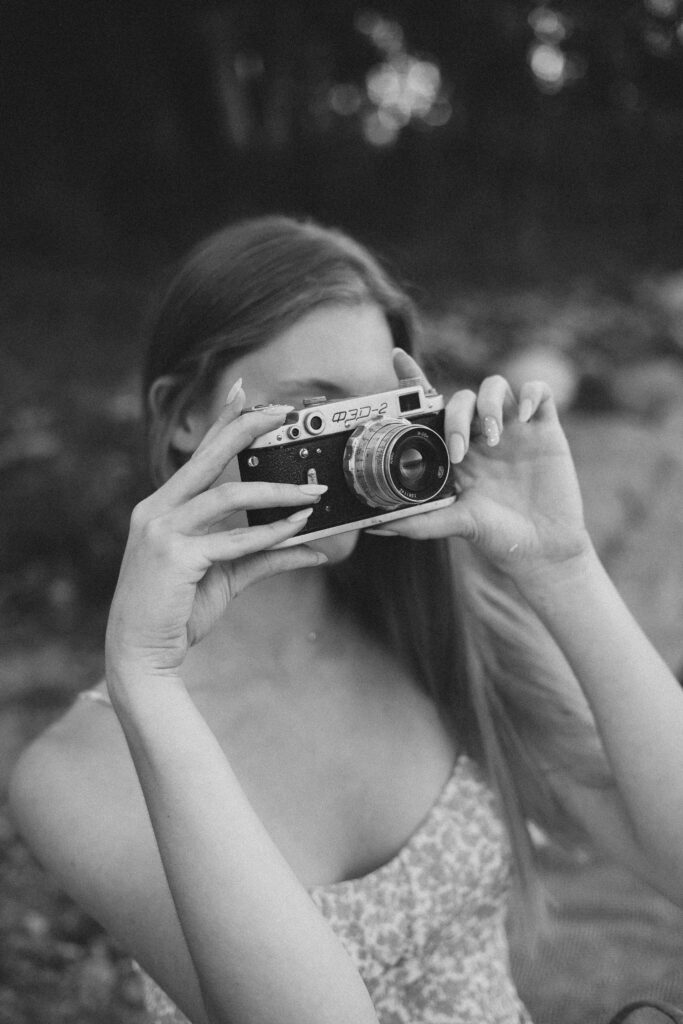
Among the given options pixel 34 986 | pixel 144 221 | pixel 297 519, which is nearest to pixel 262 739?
pixel 297 519

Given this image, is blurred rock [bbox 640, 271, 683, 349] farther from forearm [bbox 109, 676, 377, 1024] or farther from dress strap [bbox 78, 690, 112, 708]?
forearm [bbox 109, 676, 377, 1024]

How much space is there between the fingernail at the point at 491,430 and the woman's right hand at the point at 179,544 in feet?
1.19

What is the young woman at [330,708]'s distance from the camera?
45.0 inches

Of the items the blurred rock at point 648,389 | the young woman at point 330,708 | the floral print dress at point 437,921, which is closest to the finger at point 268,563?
the young woman at point 330,708

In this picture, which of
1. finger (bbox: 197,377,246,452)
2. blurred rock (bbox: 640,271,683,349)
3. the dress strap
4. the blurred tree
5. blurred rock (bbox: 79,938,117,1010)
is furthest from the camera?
blurred rock (bbox: 640,271,683,349)

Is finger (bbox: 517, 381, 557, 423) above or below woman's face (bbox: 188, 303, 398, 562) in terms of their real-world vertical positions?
below

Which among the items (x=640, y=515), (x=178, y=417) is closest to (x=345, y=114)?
(x=640, y=515)

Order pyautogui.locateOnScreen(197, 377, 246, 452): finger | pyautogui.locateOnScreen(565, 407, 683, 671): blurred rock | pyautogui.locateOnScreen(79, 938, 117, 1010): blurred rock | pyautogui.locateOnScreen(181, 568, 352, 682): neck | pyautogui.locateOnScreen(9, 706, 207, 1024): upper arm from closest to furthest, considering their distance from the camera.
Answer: pyautogui.locateOnScreen(197, 377, 246, 452): finger
pyautogui.locateOnScreen(9, 706, 207, 1024): upper arm
pyautogui.locateOnScreen(181, 568, 352, 682): neck
pyautogui.locateOnScreen(79, 938, 117, 1010): blurred rock
pyautogui.locateOnScreen(565, 407, 683, 671): blurred rock

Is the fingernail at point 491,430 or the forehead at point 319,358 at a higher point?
the forehead at point 319,358

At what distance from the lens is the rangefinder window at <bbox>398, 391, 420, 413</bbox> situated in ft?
4.48

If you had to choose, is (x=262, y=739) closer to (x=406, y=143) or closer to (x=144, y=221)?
(x=144, y=221)

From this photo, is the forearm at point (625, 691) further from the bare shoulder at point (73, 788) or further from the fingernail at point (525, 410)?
the bare shoulder at point (73, 788)

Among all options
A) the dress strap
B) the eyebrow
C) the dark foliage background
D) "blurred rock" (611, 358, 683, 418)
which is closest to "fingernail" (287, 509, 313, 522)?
the eyebrow

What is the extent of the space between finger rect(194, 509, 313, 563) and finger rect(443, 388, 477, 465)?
0.87ft
